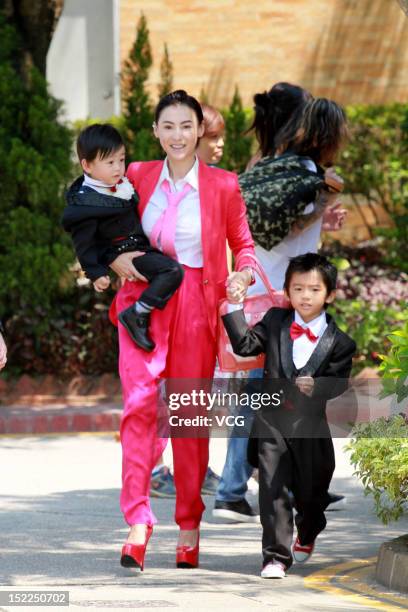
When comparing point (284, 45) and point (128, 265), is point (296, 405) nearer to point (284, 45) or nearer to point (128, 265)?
point (128, 265)

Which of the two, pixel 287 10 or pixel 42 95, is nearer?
pixel 42 95

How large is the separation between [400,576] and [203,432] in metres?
1.08

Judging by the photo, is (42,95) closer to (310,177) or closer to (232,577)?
(310,177)

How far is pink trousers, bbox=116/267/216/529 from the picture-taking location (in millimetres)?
6238

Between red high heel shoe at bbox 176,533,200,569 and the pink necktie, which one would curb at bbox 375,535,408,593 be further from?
the pink necktie

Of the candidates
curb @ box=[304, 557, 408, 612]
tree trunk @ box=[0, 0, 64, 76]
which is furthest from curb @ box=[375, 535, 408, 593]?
tree trunk @ box=[0, 0, 64, 76]

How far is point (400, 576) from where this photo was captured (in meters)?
5.93

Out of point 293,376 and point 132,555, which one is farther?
point 293,376

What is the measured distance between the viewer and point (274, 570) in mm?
6152

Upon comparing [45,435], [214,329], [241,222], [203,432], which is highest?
[241,222]

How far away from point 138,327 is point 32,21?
24.4ft

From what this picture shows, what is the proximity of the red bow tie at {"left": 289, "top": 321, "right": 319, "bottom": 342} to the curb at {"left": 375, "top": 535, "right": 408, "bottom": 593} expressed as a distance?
900mm

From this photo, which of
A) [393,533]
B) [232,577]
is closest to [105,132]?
[232,577]

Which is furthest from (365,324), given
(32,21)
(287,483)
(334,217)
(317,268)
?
(287,483)
